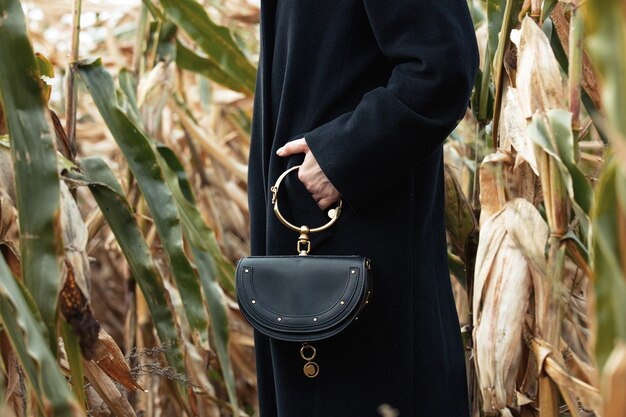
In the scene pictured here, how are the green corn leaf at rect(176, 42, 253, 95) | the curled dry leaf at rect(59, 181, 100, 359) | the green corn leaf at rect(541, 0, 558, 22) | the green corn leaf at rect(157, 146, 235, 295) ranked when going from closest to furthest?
the curled dry leaf at rect(59, 181, 100, 359)
the green corn leaf at rect(541, 0, 558, 22)
the green corn leaf at rect(157, 146, 235, 295)
the green corn leaf at rect(176, 42, 253, 95)

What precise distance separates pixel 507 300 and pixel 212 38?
831 millimetres

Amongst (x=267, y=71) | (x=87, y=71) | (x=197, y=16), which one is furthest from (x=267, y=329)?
(x=197, y=16)

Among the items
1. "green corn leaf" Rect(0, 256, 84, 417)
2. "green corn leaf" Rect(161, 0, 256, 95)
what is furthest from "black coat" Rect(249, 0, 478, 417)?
"green corn leaf" Rect(161, 0, 256, 95)

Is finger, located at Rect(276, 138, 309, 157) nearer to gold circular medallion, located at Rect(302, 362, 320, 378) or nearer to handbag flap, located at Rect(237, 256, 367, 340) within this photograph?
handbag flap, located at Rect(237, 256, 367, 340)

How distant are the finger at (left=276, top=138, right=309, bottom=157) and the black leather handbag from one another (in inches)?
0.8

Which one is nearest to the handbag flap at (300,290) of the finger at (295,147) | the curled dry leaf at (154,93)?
the finger at (295,147)

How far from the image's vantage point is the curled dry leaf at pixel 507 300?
0.87 m

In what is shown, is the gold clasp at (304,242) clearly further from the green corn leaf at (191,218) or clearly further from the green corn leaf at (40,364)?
the green corn leaf at (191,218)

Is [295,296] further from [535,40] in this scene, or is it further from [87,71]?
[87,71]

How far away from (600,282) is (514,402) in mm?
476

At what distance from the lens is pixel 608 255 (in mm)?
477

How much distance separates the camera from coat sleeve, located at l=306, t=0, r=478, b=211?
805 mm

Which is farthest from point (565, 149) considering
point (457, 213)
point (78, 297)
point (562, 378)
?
point (78, 297)

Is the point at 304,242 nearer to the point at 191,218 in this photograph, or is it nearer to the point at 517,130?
the point at 517,130
